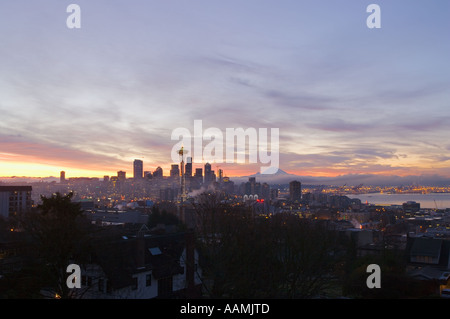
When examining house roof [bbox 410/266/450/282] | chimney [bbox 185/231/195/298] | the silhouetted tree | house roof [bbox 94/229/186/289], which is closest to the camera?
the silhouetted tree

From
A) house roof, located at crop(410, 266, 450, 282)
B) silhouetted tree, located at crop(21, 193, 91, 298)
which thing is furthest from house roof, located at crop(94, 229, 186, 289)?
house roof, located at crop(410, 266, 450, 282)

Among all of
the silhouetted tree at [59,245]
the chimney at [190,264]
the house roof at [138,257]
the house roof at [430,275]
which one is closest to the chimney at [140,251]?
the house roof at [138,257]

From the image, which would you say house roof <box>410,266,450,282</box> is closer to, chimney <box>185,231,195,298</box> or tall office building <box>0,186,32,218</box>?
chimney <box>185,231,195,298</box>

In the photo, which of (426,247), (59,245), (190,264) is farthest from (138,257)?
(426,247)

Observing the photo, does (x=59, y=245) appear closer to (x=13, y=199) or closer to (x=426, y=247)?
(x=426, y=247)

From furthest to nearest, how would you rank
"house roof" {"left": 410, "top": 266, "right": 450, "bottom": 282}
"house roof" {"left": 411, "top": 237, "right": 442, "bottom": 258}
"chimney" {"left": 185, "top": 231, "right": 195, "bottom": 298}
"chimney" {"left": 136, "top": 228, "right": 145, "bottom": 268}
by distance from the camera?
"house roof" {"left": 411, "top": 237, "right": 442, "bottom": 258}
"house roof" {"left": 410, "top": 266, "right": 450, "bottom": 282}
"chimney" {"left": 185, "top": 231, "right": 195, "bottom": 298}
"chimney" {"left": 136, "top": 228, "right": 145, "bottom": 268}

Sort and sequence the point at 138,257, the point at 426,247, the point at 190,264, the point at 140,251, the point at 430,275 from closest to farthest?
the point at 138,257, the point at 140,251, the point at 190,264, the point at 430,275, the point at 426,247

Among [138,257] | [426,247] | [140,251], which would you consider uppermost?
[140,251]

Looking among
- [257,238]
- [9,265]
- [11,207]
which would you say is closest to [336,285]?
[257,238]

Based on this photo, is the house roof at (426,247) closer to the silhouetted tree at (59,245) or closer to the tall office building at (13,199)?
the silhouetted tree at (59,245)
